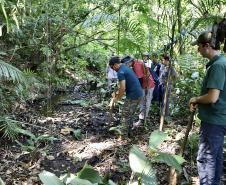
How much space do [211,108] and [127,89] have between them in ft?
9.88

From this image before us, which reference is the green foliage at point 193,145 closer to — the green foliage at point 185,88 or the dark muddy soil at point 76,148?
the dark muddy soil at point 76,148

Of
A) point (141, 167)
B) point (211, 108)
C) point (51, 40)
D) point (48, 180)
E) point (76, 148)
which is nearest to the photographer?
point (48, 180)

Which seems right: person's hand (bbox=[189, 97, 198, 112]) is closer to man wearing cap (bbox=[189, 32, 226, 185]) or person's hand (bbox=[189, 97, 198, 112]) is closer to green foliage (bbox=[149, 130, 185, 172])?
man wearing cap (bbox=[189, 32, 226, 185])

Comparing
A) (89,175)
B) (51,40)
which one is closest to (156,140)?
(89,175)

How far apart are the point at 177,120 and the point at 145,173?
4.73m

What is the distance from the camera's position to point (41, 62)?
425 inches

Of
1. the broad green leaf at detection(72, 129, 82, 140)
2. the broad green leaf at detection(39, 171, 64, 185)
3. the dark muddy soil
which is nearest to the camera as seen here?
the broad green leaf at detection(39, 171, 64, 185)

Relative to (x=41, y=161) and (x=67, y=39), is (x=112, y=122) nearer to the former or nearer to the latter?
(x=41, y=161)

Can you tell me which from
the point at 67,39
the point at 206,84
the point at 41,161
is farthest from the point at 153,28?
the point at 67,39

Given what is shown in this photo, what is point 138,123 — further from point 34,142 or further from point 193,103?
point 193,103

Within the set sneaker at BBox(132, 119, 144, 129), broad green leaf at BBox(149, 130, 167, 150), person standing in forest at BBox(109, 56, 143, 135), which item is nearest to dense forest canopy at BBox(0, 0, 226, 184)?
person standing in forest at BBox(109, 56, 143, 135)

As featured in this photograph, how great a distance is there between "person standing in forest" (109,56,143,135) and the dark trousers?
2.73m

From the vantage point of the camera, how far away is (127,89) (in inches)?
265

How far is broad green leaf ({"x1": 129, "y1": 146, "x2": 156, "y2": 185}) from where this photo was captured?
3.31 m
